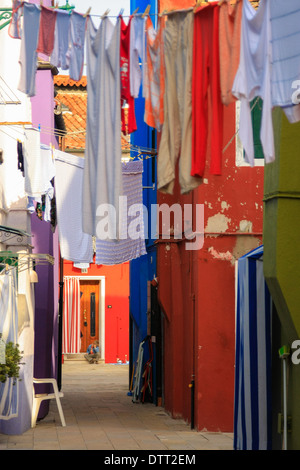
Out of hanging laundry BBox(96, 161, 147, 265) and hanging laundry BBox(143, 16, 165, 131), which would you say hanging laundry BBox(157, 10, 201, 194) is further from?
hanging laundry BBox(96, 161, 147, 265)

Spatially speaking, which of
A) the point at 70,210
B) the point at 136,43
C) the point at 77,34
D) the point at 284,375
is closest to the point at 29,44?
the point at 77,34

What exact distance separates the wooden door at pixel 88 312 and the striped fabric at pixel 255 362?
21.1 m

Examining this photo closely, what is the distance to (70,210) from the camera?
14656 millimetres

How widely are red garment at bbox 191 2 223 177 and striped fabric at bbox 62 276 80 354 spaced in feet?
78.6

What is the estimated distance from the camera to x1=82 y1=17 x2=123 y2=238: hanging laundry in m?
8.62

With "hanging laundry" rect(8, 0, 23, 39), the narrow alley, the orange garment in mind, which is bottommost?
the narrow alley

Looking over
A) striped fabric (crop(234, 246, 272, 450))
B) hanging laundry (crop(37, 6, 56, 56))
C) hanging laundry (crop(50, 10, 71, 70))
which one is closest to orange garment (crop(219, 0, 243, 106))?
hanging laundry (crop(50, 10, 71, 70))

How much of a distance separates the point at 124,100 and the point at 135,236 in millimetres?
7452

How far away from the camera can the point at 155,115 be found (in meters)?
8.57

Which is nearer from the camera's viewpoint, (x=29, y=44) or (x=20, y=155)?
(x=29, y=44)

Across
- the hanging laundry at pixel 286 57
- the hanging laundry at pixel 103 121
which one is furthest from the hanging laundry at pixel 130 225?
the hanging laundry at pixel 286 57

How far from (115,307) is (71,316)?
5.30ft

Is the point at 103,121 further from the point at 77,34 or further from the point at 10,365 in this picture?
the point at 10,365

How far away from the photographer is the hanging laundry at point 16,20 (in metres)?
8.76
